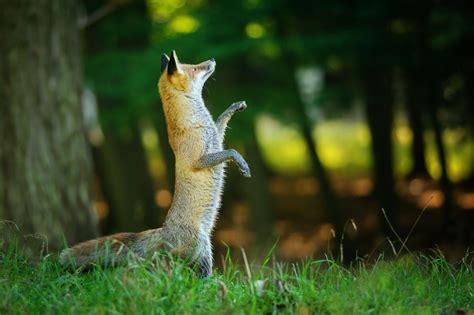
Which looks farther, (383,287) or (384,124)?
(384,124)

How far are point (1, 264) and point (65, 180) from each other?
3.95m

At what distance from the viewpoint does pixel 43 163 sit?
31.2ft

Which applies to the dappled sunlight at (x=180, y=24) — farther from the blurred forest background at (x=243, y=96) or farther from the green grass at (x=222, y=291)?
the green grass at (x=222, y=291)

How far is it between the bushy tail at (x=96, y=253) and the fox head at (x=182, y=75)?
1579 millimetres

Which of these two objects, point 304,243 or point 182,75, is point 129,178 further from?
point 182,75

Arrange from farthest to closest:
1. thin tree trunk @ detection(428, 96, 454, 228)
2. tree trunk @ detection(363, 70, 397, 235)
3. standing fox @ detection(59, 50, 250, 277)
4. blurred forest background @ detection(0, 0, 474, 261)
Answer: tree trunk @ detection(363, 70, 397, 235) < thin tree trunk @ detection(428, 96, 454, 228) < blurred forest background @ detection(0, 0, 474, 261) < standing fox @ detection(59, 50, 250, 277)

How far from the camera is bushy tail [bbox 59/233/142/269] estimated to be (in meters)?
5.61

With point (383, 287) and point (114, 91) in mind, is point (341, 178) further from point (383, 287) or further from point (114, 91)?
point (383, 287)

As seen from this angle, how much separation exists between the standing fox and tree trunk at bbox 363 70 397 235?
10621 millimetres

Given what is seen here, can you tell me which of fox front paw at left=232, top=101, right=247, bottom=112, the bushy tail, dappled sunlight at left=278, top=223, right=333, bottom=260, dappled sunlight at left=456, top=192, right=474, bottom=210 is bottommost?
dappled sunlight at left=278, top=223, right=333, bottom=260

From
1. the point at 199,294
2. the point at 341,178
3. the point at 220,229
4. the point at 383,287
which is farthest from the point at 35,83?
the point at 341,178

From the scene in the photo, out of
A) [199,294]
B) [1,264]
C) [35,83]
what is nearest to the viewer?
[199,294]

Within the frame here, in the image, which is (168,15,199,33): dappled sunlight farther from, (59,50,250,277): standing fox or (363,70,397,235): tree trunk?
(59,50,250,277): standing fox

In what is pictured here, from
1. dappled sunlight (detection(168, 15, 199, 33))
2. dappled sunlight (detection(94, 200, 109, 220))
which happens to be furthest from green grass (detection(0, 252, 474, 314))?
dappled sunlight (detection(94, 200, 109, 220))
